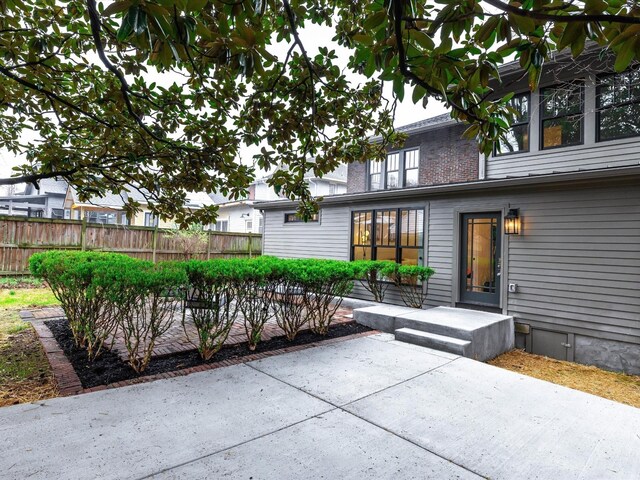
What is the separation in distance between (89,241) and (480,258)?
11470 millimetres

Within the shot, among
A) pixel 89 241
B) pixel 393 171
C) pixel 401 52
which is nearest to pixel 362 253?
pixel 393 171

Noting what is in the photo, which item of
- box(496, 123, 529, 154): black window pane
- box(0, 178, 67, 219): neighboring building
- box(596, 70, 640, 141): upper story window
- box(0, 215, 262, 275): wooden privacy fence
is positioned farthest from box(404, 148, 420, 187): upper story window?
box(0, 178, 67, 219): neighboring building

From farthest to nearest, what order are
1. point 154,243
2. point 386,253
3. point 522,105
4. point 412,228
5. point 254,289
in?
point 154,243, point 386,253, point 412,228, point 522,105, point 254,289

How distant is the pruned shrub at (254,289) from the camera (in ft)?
14.1

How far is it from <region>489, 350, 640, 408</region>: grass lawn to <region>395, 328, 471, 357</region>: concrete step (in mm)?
1125

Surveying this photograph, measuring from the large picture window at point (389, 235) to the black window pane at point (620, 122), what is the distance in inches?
150

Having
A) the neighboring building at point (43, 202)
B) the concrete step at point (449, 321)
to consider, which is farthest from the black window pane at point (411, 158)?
the neighboring building at point (43, 202)

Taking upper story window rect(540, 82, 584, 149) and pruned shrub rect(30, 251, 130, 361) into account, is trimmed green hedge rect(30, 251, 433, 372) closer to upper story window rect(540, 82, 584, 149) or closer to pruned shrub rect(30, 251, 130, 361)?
pruned shrub rect(30, 251, 130, 361)

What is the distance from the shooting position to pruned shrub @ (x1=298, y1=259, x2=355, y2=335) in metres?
4.93

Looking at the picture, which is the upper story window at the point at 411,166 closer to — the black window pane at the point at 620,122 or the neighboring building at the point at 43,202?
the black window pane at the point at 620,122

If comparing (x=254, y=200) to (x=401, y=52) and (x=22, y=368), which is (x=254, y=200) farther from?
(x=401, y=52)

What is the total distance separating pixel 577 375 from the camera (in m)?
5.33

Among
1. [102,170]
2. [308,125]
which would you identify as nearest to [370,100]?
[308,125]

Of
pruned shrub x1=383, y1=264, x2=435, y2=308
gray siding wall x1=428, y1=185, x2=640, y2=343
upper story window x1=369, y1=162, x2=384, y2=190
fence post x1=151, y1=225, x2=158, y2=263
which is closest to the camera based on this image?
gray siding wall x1=428, y1=185, x2=640, y2=343
